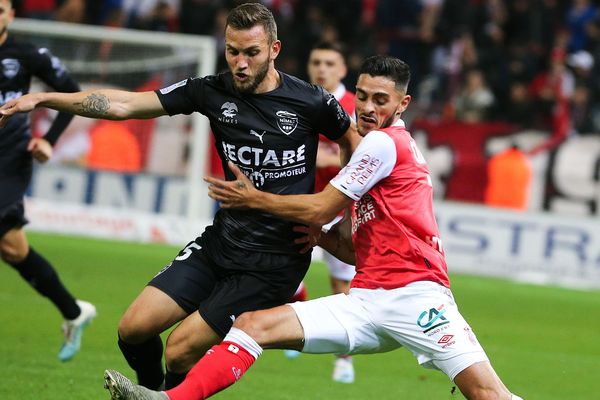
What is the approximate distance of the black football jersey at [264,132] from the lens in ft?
19.7

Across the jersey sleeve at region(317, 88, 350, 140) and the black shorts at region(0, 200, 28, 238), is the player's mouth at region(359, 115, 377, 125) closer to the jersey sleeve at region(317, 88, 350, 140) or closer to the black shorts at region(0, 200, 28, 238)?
the jersey sleeve at region(317, 88, 350, 140)

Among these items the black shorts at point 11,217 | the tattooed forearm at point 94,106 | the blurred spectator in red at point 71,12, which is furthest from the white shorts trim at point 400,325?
the blurred spectator in red at point 71,12

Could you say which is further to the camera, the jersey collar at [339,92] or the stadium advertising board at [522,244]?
the stadium advertising board at [522,244]

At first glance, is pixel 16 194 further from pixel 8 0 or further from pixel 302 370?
pixel 302 370

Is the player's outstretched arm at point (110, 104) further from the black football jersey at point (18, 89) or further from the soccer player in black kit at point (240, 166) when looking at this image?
the black football jersey at point (18, 89)

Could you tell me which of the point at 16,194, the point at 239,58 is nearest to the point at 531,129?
the point at 16,194

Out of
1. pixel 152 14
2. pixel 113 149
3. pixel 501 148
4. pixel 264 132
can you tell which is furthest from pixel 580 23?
pixel 264 132

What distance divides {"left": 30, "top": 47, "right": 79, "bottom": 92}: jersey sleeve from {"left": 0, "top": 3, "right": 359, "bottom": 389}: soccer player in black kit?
2067mm

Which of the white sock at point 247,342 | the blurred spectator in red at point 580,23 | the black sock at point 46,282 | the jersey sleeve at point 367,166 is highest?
the blurred spectator in red at point 580,23

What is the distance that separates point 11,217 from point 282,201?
3.20m

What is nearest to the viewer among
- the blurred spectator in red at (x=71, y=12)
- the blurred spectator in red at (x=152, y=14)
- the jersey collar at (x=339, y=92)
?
the jersey collar at (x=339, y=92)

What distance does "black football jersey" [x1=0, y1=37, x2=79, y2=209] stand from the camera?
26.1 feet

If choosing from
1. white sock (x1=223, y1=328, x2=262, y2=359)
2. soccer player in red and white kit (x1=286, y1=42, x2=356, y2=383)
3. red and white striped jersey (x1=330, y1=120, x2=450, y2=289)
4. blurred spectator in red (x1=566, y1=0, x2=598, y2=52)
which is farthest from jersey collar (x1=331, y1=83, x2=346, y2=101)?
blurred spectator in red (x1=566, y1=0, x2=598, y2=52)

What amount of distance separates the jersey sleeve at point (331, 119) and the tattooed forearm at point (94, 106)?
1.22 m
